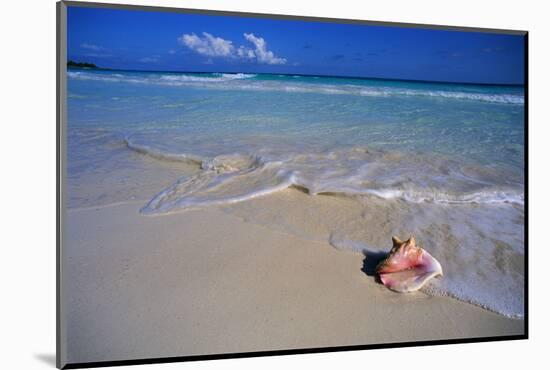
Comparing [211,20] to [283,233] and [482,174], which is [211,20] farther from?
[482,174]

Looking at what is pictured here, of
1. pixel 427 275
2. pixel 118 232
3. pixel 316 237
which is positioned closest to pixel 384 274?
pixel 427 275

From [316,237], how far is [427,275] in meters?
0.53

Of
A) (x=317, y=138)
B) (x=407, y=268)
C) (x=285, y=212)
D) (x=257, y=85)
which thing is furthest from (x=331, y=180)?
(x=257, y=85)

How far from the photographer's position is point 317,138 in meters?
3.65

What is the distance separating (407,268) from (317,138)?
6.41 feet

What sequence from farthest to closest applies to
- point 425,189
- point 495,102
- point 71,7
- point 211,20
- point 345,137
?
point 345,137 → point 495,102 → point 425,189 → point 211,20 → point 71,7

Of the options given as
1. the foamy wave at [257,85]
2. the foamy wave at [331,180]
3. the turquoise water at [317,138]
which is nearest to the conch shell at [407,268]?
the turquoise water at [317,138]

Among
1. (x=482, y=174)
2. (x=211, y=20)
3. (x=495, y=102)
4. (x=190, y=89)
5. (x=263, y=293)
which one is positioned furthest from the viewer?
(x=190, y=89)

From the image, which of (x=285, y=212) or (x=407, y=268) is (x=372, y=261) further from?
(x=285, y=212)

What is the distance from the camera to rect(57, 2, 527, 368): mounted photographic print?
164 centimetres

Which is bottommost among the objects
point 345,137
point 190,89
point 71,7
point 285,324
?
point 285,324

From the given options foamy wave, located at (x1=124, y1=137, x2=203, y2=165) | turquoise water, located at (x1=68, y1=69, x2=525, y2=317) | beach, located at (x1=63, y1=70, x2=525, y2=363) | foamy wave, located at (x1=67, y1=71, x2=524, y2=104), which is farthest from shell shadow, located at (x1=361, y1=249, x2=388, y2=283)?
foamy wave, located at (x1=67, y1=71, x2=524, y2=104)

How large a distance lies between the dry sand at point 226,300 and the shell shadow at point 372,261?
23 mm

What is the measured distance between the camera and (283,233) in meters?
2.08
